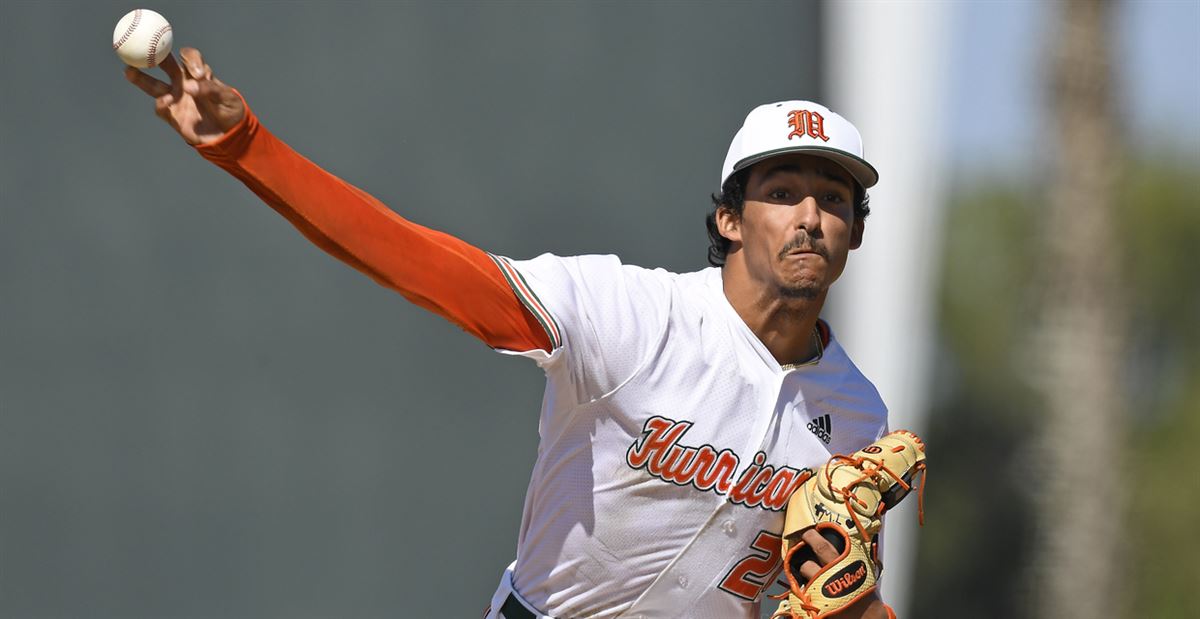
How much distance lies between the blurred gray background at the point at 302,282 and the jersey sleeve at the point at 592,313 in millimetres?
2433

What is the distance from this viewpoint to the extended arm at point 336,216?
240cm

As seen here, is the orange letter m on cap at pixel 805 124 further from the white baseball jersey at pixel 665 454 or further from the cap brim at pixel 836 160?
the white baseball jersey at pixel 665 454

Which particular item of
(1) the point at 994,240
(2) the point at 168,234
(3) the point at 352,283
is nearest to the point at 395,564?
(3) the point at 352,283

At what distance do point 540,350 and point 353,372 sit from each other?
273cm

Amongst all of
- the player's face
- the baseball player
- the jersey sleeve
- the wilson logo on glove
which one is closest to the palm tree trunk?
the baseball player

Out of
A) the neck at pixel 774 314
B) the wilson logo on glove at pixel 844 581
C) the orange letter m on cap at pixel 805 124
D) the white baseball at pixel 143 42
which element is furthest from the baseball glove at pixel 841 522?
the white baseball at pixel 143 42

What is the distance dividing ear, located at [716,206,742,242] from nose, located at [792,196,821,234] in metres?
0.18

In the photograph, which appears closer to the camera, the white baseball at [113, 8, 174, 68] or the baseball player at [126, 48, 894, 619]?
the white baseball at [113, 8, 174, 68]

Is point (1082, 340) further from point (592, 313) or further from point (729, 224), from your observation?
point (592, 313)

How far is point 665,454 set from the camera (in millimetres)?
3029

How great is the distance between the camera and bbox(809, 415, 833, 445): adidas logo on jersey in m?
3.26

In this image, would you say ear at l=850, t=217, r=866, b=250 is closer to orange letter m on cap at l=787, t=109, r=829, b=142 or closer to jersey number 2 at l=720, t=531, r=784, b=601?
orange letter m on cap at l=787, t=109, r=829, b=142

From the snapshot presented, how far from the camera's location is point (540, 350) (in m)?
2.72

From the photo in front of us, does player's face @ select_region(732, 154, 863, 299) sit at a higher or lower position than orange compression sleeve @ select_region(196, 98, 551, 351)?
higher
